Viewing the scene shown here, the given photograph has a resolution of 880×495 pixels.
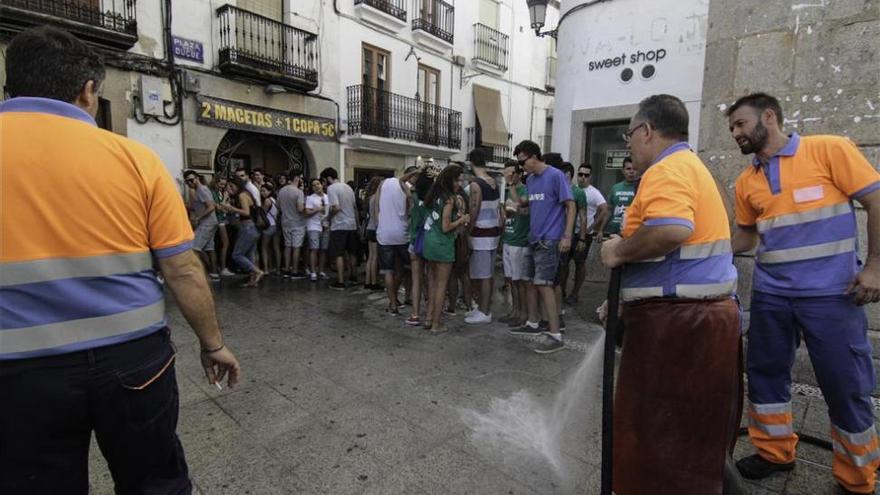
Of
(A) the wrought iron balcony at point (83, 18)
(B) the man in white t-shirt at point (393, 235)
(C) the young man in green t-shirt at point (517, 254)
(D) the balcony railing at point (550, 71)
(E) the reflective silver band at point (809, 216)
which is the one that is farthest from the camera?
(D) the balcony railing at point (550, 71)

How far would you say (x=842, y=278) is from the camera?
2.40 meters

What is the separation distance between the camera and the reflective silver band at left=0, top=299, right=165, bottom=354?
137 centimetres

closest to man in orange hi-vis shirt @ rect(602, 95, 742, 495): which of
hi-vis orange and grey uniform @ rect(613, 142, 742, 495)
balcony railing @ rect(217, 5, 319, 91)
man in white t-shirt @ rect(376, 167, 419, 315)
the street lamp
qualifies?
hi-vis orange and grey uniform @ rect(613, 142, 742, 495)

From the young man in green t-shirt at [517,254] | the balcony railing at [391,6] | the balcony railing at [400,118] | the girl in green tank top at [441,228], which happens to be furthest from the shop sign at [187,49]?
the young man in green t-shirt at [517,254]

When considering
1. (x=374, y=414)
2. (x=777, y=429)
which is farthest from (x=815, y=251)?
(x=374, y=414)

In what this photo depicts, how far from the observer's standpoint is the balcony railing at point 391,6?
45.7 ft

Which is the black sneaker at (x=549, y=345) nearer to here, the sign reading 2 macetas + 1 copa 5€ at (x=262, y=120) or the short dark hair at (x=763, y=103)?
the short dark hair at (x=763, y=103)

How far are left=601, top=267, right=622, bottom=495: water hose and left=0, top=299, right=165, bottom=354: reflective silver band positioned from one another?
69.6 inches

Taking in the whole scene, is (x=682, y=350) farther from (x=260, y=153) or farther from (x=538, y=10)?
(x=260, y=153)

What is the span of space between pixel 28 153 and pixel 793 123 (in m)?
4.51

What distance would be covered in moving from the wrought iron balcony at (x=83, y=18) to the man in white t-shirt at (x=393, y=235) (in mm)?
6999

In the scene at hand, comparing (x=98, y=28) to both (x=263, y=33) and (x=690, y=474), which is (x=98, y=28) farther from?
(x=690, y=474)

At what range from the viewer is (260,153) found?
41.3ft

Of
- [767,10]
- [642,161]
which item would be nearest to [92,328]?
[642,161]
